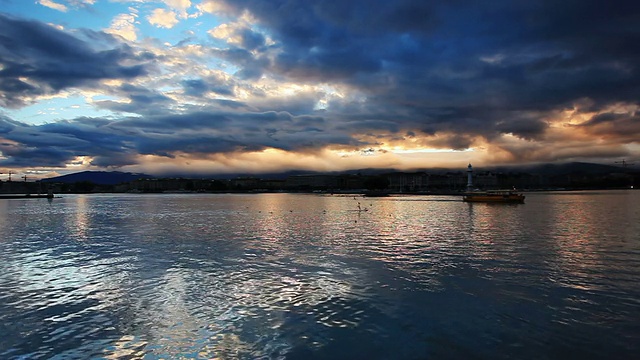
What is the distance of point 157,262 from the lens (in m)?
18.9

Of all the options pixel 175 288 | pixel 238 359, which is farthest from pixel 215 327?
pixel 175 288

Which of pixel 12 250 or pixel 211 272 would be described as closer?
pixel 211 272

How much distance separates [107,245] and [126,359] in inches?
754

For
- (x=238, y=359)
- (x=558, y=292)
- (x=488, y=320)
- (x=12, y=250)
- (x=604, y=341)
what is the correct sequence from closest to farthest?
(x=238, y=359)
(x=604, y=341)
(x=488, y=320)
(x=558, y=292)
(x=12, y=250)

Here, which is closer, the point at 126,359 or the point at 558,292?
the point at 126,359

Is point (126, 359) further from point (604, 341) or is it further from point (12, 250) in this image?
point (12, 250)

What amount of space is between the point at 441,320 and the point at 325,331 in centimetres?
300

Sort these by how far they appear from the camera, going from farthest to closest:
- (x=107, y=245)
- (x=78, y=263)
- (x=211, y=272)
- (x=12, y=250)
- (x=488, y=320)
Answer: (x=107, y=245), (x=12, y=250), (x=78, y=263), (x=211, y=272), (x=488, y=320)

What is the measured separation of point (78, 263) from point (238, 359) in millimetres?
13974

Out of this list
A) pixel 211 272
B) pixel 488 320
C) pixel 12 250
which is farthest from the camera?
pixel 12 250

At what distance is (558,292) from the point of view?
516 inches

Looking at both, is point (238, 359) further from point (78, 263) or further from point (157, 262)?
point (78, 263)

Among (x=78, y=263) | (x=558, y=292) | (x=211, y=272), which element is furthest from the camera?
(x=78, y=263)

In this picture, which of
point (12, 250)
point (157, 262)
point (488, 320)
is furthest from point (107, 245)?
point (488, 320)
